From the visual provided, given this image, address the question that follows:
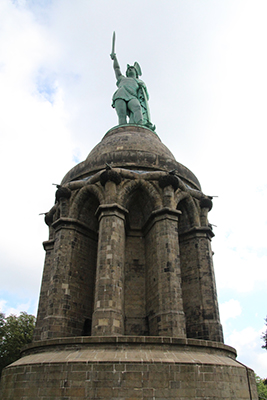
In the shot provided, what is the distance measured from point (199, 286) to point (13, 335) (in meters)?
26.3

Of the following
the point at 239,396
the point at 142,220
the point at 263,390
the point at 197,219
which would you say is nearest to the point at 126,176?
the point at 142,220

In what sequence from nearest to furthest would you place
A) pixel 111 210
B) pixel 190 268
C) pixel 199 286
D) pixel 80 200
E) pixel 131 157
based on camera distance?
pixel 111 210, pixel 199 286, pixel 190 268, pixel 80 200, pixel 131 157

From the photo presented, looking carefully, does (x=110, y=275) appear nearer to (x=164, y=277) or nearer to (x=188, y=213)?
(x=164, y=277)

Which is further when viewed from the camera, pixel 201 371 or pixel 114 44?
pixel 114 44

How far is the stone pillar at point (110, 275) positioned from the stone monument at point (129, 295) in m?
0.04

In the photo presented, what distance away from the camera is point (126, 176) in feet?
51.1

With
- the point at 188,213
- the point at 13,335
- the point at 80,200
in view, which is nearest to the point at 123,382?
the point at 80,200

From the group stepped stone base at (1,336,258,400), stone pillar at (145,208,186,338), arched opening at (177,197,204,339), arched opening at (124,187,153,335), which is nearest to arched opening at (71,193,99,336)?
arched opening at (124,187,153,335)

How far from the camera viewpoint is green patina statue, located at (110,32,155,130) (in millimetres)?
23703

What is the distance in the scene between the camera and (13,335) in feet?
110

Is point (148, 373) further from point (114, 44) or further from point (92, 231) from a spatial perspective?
point (114, 44)

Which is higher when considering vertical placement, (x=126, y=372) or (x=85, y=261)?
(x=85, y=261)

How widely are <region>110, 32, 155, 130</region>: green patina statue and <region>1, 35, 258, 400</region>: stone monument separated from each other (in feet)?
10.2

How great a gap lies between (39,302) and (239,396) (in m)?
10.9
